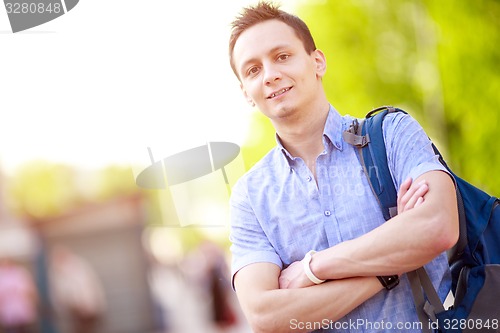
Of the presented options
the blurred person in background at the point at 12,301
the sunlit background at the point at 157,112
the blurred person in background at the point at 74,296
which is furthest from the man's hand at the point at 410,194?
the blurred person in background at the point at 74,296

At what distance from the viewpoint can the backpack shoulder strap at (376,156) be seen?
2.09m

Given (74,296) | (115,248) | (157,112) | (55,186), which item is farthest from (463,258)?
(55,186)

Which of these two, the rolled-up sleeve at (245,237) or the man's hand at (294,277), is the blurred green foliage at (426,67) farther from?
the man's hand at (294,277)

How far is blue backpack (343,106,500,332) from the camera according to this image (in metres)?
2.02

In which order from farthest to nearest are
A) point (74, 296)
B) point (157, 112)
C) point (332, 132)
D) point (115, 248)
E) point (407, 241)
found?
1. point (115, 248)
2. point (74, 296)
3. point (157, 112)
4. point (332, 132)
5. point (407, 241)

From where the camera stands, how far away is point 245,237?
88.0 inches

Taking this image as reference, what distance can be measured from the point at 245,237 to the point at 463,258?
2.11 ft

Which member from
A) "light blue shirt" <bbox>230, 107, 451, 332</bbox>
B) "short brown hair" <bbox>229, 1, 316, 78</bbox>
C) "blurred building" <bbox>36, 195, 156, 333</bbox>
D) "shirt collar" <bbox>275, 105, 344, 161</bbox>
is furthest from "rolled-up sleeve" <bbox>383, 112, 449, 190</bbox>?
"blurred building" <bbox>36, 195, 156, 333</bbox>

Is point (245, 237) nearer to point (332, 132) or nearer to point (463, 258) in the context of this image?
point (332, 132)

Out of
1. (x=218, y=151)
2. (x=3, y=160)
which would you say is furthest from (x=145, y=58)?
(x=3, y=160)

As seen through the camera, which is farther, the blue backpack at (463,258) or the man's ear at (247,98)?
the man's ear at (247,98)

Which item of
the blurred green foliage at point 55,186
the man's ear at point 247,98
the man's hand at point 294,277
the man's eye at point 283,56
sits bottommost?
the blurred green foliage at point 55,186

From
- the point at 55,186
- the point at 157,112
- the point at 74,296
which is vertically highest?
the point at 157,112

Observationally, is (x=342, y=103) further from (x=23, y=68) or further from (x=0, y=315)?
(x=0, y=315)
